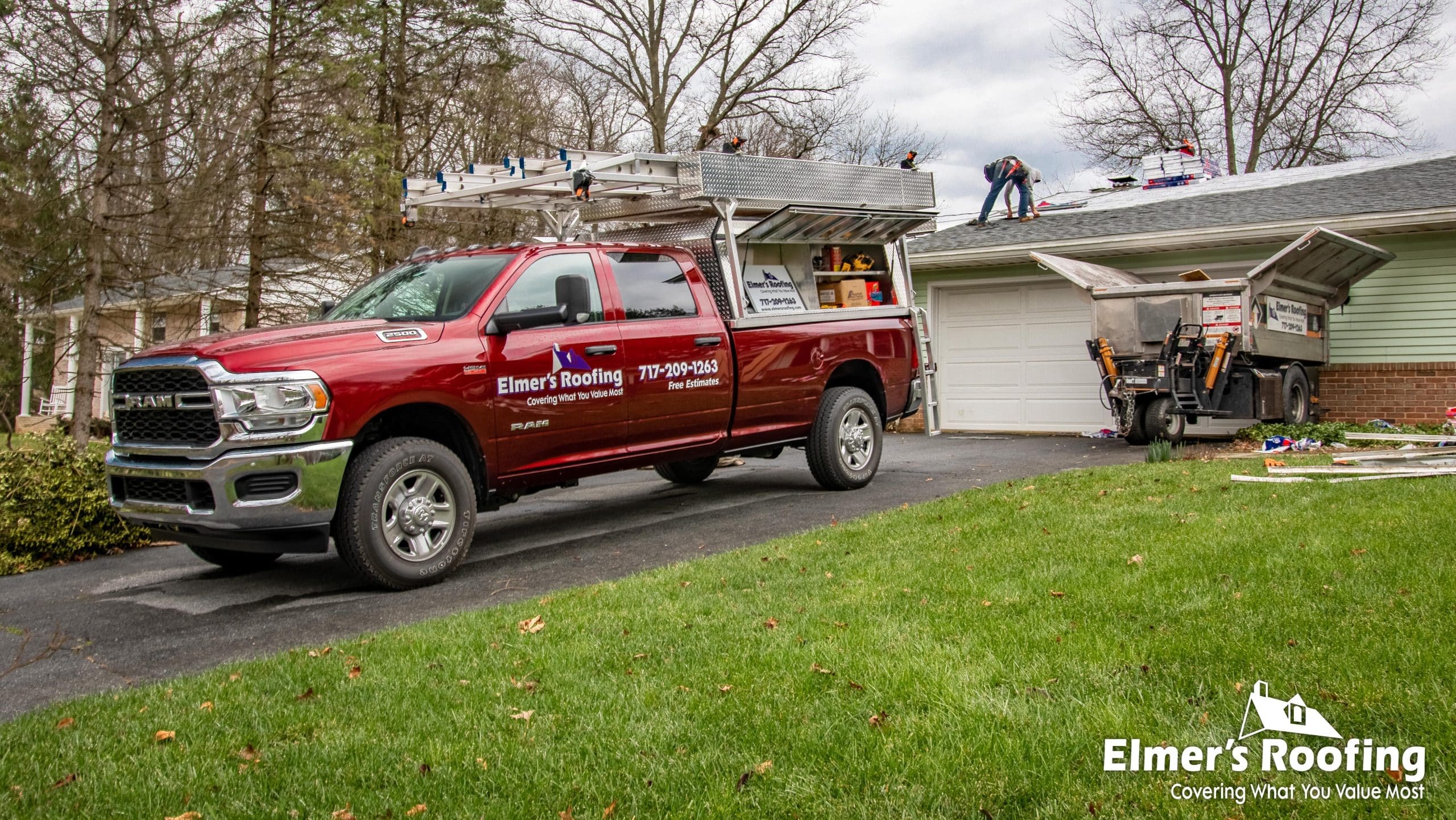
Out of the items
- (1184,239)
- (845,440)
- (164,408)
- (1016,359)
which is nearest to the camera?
(164,408)

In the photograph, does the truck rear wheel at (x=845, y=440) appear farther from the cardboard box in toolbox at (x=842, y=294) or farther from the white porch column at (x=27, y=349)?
the white porch column at (x=27, y=349)

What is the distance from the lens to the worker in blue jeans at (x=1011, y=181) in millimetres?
17125

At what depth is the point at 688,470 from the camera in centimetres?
1041

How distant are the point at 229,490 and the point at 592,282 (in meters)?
2.77

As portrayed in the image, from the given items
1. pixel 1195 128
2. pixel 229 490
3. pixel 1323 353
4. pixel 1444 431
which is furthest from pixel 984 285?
pixel 1195 128

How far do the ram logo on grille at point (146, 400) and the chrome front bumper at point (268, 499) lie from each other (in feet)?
1.10

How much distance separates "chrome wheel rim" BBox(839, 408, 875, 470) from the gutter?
6.24m

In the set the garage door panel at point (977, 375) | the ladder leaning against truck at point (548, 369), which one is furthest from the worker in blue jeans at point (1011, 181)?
the ladder leaning against truck at point (548, 369)

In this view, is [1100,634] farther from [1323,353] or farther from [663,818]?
[1323,353]

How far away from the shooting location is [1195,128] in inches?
1267

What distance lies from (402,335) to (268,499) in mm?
1214

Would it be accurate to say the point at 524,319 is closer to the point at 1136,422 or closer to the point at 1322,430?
the point at 1136,422

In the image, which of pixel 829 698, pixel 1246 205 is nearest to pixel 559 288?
pixel 829 698

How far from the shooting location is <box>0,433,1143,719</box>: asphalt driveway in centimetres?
516
